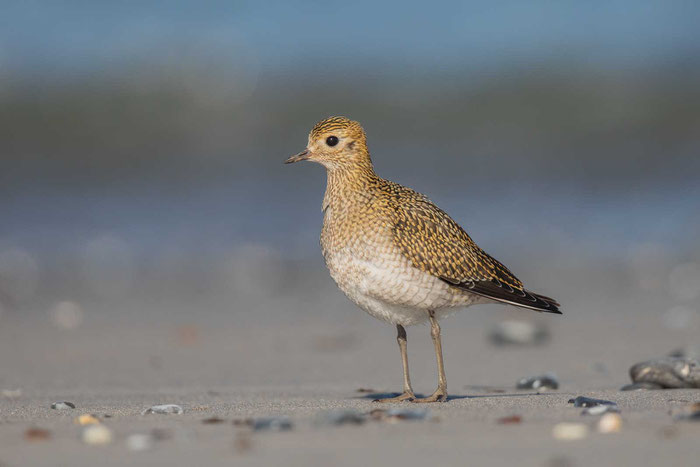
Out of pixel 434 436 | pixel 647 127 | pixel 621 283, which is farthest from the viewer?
pixel 647 127

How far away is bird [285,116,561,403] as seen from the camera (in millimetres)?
6445

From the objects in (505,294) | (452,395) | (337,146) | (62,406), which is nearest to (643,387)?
(505,294)

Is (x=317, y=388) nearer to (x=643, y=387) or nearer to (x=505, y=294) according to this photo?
(x=505, y=294)

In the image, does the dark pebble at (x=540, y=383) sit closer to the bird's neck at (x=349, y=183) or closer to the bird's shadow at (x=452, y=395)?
the bird's shadow at (x=452, y=395)

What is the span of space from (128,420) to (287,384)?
97.0 inches

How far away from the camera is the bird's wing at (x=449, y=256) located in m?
6.52

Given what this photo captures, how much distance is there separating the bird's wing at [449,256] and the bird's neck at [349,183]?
0.85 ft

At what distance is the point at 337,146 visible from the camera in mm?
7168

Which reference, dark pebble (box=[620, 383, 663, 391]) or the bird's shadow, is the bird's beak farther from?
dark pebble (box=[620, 383, 663, 391])

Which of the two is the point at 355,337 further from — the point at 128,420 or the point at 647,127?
the point at 647,127

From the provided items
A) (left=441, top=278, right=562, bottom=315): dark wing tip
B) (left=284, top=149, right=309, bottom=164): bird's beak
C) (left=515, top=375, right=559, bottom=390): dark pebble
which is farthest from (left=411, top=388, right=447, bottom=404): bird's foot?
(left=284, top=149, right=309, bottom=164): bird's beak

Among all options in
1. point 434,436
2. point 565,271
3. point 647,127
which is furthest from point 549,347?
point 647,127

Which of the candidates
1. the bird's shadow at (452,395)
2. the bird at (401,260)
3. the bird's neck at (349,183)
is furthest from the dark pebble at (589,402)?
the bird's neck at (349,183)

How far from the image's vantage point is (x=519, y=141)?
25.5 meters
